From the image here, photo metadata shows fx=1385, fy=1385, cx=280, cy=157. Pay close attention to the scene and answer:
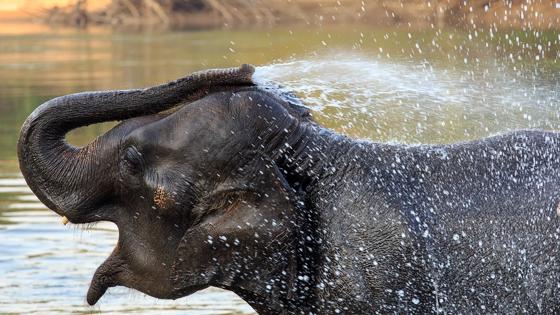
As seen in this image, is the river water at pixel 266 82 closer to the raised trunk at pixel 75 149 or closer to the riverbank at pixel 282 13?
the raised trunk at pixel 75 149

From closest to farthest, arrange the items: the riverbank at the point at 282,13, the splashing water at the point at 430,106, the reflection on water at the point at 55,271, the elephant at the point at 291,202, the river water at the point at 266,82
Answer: the elephant at the point at 291,202 → the reflection on water at the point at 55,271 → the river water at the point at 266,82 → the splashing water at the point at 430,106 → the riverbank at the point at 282,13

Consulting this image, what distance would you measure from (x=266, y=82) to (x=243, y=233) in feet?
1.71

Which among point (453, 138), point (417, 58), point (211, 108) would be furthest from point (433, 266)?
point (417, 58)

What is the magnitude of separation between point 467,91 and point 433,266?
937 centimetres

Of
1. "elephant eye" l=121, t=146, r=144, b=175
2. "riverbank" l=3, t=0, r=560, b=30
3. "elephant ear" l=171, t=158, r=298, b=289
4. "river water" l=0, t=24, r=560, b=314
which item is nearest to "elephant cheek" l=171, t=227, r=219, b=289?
"elephant ear" l=171, t=158, r=298, b=289

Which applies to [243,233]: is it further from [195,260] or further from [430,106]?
[430,106]

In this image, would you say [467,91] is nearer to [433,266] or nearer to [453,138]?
[453,138]

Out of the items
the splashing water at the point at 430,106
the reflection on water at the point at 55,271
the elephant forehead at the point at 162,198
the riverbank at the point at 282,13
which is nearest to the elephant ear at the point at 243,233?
the elephant forehead at the point at 162,198

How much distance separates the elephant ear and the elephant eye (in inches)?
9.7

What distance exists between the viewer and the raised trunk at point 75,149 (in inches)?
167

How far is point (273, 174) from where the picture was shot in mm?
4086

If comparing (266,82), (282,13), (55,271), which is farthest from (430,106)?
(282,13)

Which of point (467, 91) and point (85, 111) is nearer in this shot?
point (85, 111)

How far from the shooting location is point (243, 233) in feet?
13.4
